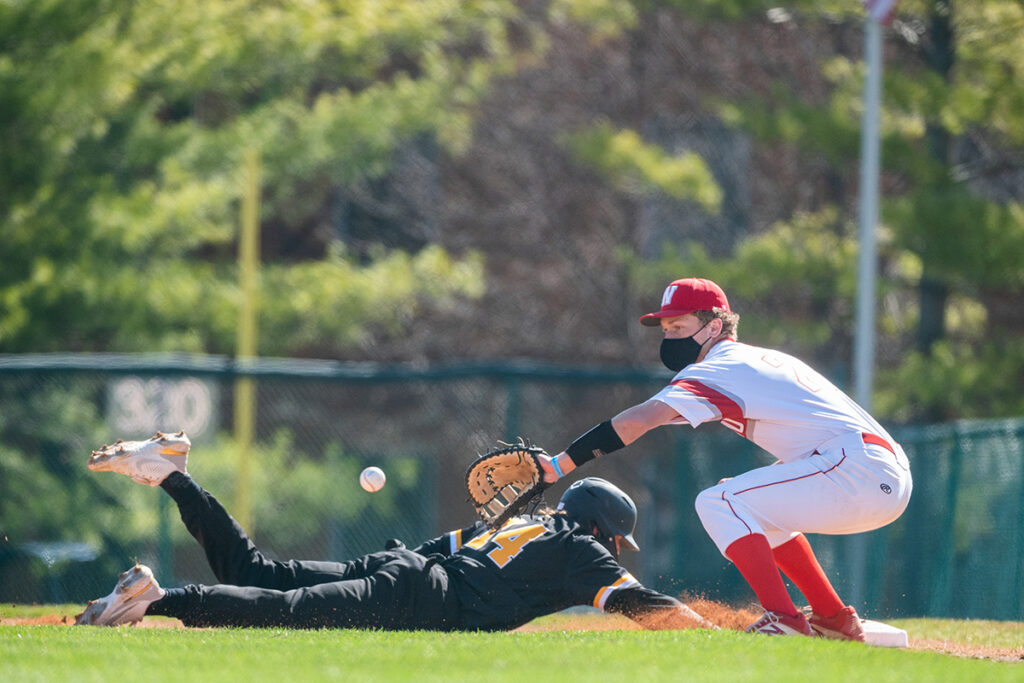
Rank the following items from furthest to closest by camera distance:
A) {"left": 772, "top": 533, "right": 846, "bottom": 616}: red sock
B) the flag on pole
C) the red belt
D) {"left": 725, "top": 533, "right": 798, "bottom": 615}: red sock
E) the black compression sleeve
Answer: the flag on pole < {"left": 772, "top": 533, "right": 846, "bottom": 616}: red sock < the red belt < the black compression sleeve < {"left": 725, "top": 533, "right": 798, "bottom": 615}: red sock


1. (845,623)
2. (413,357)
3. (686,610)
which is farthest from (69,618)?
(413,357)

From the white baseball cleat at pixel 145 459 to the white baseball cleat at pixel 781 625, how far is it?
2730 mm

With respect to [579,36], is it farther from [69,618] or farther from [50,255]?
[69,618]

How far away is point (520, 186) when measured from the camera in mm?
17297

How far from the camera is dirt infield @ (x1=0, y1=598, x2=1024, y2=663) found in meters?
5.94

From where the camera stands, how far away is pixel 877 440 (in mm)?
5730

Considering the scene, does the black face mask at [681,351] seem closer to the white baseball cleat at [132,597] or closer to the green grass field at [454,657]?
the green grass field at [454,657]

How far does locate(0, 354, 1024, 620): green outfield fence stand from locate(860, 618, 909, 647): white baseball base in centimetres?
305

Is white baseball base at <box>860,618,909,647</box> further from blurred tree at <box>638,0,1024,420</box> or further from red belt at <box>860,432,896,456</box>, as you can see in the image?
blurred tree at <box>638,0,1024,420</box>

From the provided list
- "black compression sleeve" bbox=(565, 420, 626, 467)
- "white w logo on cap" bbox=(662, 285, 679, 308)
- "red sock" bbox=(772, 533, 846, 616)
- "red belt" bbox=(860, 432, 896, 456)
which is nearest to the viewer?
"black compression sleeve" bbox=(565, 420, 626, 467)

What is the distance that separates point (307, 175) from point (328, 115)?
72 cm

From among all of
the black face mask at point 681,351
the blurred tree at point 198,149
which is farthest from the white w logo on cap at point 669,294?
the blurred tree at point 198,149

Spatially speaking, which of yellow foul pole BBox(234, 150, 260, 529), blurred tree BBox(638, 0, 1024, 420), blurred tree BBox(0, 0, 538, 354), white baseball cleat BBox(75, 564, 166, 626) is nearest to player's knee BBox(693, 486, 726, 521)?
white baseball cleat BBox(75, 564, 166, 626)

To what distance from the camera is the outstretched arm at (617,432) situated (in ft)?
18.2
